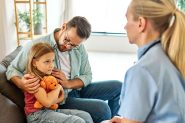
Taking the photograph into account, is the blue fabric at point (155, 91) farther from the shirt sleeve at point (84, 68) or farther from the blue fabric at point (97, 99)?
the shirt sleeve at point (84, 68)

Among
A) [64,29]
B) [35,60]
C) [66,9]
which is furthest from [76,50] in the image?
[66,9]

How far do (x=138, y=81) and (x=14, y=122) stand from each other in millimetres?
747

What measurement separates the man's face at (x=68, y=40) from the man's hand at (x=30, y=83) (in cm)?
29

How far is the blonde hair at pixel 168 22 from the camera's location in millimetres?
1045

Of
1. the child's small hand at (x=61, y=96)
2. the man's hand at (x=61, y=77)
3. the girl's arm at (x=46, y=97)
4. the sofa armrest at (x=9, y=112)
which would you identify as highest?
the man's hand at (x=61, y=77)

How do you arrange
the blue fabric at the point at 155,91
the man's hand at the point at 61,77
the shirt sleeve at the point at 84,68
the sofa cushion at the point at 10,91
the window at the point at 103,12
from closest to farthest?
the blue fabric at the point at 155,91
the sofa cushion at the point at 10,91
the man's hand at the point at 61,77
the shirt sleeve at the point at 84,68
the window at the point at 103,12

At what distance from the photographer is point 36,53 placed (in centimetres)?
151

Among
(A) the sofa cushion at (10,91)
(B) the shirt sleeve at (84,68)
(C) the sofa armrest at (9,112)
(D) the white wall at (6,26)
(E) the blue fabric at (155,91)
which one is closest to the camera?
(E) the blue fabric at (155,91)

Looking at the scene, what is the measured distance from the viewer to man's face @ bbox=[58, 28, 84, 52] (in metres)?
1.64

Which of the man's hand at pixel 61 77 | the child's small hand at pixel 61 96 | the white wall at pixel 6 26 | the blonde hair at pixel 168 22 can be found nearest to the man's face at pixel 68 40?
the man's hand at pixel 61 77

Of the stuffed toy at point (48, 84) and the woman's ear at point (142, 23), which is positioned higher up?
the woman's ear at point (142, 23)

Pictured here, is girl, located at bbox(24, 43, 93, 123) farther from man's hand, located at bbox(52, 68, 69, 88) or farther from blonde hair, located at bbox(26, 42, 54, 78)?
man's hand, located at bbox(52, 68, 69, 88)

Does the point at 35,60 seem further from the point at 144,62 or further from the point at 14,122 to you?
the point at 144,62

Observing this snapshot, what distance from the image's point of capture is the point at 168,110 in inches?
40.5
